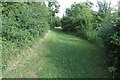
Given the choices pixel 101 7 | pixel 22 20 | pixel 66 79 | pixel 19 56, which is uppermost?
pixel 101 7

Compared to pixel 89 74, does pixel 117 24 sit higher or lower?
higher

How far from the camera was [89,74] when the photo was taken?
3.82 metres

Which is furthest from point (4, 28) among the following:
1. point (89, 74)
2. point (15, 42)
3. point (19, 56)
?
point (89, 74)

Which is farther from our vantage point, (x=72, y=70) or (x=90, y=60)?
(x=90, y=60)

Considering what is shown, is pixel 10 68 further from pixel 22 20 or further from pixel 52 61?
pixel 22 20

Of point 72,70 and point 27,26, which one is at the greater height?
point 27,26

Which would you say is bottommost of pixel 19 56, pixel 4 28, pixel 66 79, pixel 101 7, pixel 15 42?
pixel 66 79

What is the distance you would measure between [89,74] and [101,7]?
6.49 metres

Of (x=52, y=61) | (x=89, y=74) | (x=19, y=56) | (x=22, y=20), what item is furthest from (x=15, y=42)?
(x=89, y=74)

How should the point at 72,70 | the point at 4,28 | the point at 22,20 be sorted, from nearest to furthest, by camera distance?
the point at 72,70, the point at 4,28, the point at 22,20

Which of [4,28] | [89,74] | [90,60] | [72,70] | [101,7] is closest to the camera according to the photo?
[89,74]

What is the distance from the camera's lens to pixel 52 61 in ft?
15.6

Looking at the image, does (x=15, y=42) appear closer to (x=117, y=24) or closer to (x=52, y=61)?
(x=52, y=61)

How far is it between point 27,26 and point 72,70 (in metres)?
3.81
